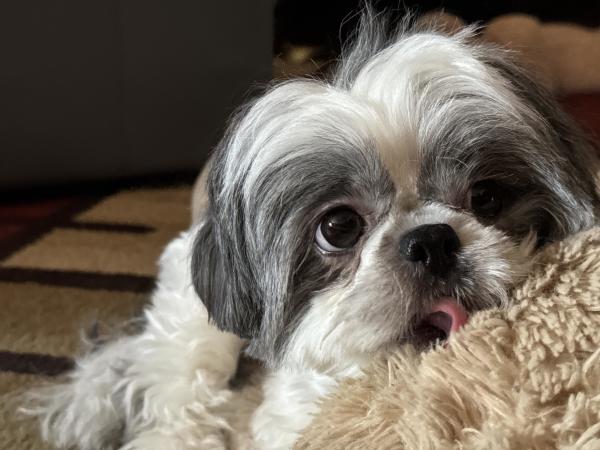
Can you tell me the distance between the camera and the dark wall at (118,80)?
2.62 m

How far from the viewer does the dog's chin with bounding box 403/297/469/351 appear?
890mm

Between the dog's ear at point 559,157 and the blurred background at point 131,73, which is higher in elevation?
the dog's ear at point 559,157

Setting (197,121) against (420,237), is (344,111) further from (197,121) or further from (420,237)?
(197,121)

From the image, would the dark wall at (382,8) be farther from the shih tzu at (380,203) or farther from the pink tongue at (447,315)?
the pink tongue at (447,315)

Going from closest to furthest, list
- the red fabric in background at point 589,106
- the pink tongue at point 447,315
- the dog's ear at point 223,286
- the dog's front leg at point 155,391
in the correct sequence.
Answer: the pink tongue at point 447,315, the dog's ear at point 223,286, the dog's front leg at point 155,391, the red fabric in background at point 589,106

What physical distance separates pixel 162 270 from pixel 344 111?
0.82m

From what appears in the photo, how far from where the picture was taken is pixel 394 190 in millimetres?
1018

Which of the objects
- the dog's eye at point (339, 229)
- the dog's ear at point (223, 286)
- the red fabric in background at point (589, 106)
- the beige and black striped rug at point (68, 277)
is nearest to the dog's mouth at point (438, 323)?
the dog's eye at point (339, 229)

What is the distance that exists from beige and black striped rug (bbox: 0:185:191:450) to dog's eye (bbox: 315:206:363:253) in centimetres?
68

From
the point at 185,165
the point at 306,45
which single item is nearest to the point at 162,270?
the point at 306,45

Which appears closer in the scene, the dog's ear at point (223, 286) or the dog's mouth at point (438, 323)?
the dog's mouth at point (438, 323)

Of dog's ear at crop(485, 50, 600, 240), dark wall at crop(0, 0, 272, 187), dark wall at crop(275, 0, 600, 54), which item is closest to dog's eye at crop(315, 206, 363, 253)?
dog's ear at crop(485, 50, 600, 240)

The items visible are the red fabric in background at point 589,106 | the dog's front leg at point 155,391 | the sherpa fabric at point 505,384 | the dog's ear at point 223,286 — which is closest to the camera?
the sherpa fabric at point 505,384

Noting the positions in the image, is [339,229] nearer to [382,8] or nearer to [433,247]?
[433,247]
